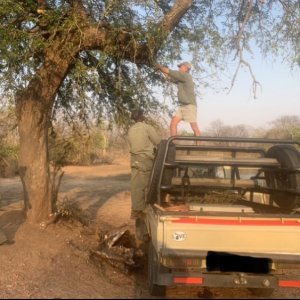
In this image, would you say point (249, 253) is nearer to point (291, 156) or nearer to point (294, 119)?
point (291, 156)

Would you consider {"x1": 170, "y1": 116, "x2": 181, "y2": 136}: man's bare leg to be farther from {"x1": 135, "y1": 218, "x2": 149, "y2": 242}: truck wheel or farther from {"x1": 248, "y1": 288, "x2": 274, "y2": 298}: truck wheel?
{"x1": 248, "y1": 288, "x2": 274, "y2": 298}: truck wheel

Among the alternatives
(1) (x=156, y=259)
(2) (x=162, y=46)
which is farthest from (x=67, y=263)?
(2) (x=162, y=46)

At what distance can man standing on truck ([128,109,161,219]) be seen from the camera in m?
7.78

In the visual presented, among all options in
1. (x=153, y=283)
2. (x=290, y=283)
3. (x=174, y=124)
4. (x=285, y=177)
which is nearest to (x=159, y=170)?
(x=153, y=283)

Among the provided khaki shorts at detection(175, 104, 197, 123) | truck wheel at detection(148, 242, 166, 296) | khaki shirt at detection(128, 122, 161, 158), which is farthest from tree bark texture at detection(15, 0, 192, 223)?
truck wheel at detection(148, 242, 166, 296)

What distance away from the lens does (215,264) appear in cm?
541

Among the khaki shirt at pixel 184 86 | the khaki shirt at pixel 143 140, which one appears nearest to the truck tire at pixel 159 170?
the khaki shirt at pixel 143 140

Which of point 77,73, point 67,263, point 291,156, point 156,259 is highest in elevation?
point 77,73

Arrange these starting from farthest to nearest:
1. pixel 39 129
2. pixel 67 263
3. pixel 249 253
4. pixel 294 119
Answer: pixel 294 119
pixel 39 129
pixel 67 263
pixel 249 253

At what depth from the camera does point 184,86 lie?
8203 millimetres

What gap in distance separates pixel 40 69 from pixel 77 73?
0.77 meters

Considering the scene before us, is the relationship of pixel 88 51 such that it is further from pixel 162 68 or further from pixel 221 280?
pixel 221 280

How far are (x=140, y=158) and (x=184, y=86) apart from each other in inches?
56.6

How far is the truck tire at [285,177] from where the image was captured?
5.83 m
